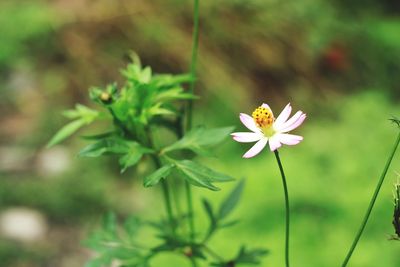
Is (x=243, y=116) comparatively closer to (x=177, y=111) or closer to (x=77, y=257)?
(x=177, y=111)

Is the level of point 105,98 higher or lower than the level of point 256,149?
higher

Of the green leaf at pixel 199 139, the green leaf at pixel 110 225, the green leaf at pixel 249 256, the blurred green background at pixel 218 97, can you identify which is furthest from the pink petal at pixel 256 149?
the blurred green background at pixel 218 97

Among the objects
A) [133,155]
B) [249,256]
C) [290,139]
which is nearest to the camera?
[290,139]

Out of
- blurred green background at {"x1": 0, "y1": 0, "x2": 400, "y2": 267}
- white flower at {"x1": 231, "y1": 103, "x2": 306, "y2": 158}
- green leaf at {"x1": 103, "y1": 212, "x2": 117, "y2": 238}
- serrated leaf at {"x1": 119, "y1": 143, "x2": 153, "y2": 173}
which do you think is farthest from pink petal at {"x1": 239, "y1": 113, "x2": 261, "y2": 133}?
blurred green background at {"x1": 0, "y1": 0, "x2": 400, "y2": 267}

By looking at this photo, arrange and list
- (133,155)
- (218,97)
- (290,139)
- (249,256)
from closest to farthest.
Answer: (290,139)
(133,155)
(249,256)
(218,97)

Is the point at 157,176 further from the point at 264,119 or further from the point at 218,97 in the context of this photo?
the point at 218,97

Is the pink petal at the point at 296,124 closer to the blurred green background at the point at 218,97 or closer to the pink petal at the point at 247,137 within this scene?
the pink petal at the point at 247,137

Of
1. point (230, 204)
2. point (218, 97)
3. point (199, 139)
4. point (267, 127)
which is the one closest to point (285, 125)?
point (267, 127)
